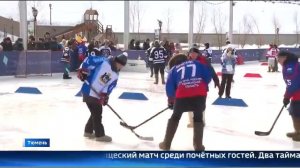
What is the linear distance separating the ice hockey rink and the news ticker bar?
42.8 inches

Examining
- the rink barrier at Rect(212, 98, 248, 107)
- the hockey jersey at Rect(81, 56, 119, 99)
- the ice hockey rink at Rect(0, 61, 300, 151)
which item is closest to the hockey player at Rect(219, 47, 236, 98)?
the rink barrier at Rect(212, 98, 248, 107)

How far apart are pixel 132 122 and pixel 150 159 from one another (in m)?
3.37

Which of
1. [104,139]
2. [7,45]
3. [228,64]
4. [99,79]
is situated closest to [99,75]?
[99,79]

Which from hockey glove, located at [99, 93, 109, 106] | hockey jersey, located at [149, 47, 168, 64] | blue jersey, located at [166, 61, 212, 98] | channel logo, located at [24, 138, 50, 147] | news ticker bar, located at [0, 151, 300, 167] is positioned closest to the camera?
news ticker bar, located at [0, 151, 300, 167]

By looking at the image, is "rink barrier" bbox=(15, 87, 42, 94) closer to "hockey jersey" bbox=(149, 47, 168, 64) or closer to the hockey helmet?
"hockey jersey" bbox=(149, 47, 168, 64)

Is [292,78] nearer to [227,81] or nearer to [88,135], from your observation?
[88,135]

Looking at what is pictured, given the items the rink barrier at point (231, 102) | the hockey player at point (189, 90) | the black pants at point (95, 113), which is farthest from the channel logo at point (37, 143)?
the rink barrier at point (231, 102)

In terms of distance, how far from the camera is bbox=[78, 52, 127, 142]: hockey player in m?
6.54

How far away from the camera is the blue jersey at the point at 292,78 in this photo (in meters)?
6.93

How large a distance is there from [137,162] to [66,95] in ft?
24.7

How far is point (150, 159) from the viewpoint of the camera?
514 centimetres

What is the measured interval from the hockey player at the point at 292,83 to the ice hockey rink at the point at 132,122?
40 cm

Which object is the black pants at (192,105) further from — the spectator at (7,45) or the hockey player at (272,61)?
the hockey player at (272,61)

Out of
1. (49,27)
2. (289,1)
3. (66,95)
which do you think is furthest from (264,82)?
(49,27)
